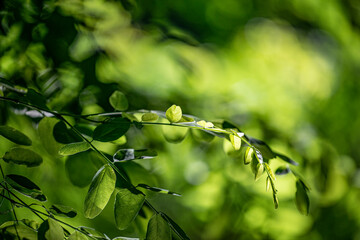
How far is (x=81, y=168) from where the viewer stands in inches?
15.5

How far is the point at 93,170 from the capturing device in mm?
399

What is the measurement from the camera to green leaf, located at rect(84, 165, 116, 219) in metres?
0.24

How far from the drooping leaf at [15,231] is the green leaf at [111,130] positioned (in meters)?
0.09

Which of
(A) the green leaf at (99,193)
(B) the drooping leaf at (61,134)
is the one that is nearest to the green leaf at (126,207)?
(A) the green leaf at (99,193)

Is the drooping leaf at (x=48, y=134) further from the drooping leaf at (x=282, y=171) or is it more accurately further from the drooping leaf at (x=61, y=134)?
the drooping leaf at (x=282, y=171)

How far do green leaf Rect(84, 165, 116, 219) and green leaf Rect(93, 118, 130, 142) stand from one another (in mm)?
37

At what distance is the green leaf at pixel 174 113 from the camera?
26 cm

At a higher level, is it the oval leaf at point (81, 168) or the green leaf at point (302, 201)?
the green leaf at point (302, 201)

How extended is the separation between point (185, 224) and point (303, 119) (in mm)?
310

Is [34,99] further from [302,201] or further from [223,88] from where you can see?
[223,88]

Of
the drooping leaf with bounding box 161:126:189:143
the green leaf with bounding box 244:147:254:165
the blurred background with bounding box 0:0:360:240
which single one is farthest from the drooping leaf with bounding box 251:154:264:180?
the blurred background with bounding box 0:0:360:240

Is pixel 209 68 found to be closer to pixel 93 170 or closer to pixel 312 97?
pixel 312 97

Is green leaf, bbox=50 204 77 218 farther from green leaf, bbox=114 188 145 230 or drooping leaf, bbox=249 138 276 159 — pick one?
drooping leaf, bbox=249 138 276 159

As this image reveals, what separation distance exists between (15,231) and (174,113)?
148 mm
